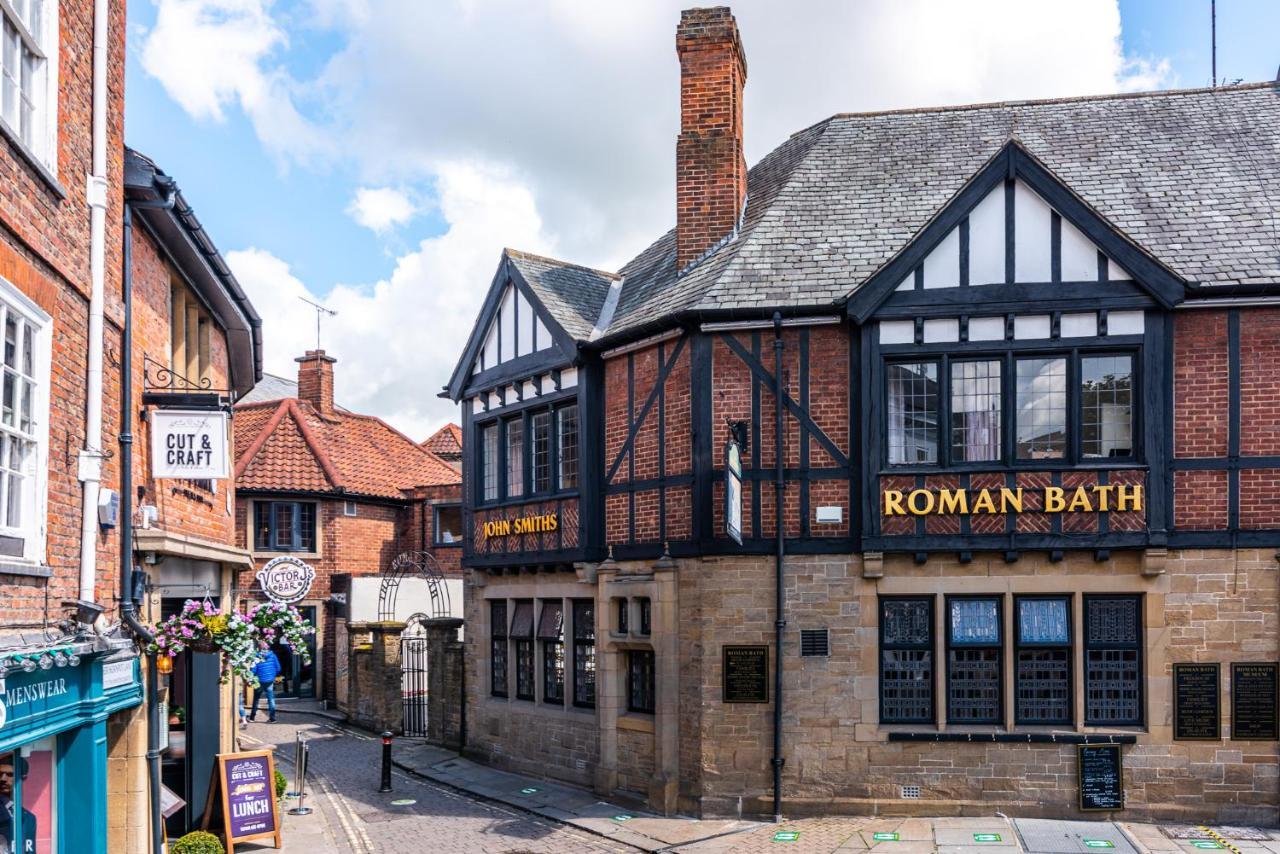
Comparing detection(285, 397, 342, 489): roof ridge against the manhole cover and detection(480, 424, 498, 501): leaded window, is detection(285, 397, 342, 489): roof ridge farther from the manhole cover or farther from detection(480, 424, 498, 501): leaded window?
the manhole cover

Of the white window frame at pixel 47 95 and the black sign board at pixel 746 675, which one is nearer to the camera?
the white window frame at pixel 47 95

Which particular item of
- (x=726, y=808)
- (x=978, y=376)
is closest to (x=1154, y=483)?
(x=978, y=376)

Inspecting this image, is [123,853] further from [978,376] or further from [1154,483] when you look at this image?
[1154,483]

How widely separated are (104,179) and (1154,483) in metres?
12.3

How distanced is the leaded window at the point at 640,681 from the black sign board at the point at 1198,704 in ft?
22.6

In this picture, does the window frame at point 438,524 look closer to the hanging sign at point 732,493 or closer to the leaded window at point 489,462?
the leaded window at point 489,462

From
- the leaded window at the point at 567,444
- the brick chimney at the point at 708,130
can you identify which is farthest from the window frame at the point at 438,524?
the brick chimney at the point at 708,130

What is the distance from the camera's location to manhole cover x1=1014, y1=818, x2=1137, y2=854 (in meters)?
13.7

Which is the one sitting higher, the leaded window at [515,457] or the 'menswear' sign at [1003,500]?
the leaded window at [515,457]

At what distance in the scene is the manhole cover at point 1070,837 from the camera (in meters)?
13.7

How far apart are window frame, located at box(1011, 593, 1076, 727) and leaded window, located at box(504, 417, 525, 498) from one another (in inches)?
340

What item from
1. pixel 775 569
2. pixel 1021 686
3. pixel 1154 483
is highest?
pixel 1154 483

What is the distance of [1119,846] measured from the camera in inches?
545

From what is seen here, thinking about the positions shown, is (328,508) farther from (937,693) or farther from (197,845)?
(937,693)
